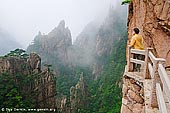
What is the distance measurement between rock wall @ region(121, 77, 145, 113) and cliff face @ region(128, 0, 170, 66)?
1894mm

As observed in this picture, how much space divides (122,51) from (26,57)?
30.1 m

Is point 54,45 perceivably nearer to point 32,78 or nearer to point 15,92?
point 32,78

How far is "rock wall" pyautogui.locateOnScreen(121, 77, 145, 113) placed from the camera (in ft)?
18.6

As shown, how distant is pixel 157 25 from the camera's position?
7.96 meters

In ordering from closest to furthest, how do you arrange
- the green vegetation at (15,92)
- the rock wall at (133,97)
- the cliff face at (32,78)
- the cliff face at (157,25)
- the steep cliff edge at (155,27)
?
the rock wall at (133,97), the steep cliff edge at (155,27), the cliff face at (157,25), the green vegetation at (15,92), the cliff face at (32,78)

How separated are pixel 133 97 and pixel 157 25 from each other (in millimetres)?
2910

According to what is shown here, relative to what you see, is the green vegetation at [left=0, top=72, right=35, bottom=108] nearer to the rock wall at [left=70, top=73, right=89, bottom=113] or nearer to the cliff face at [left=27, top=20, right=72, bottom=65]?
the rock wall at [left=70, top=73, right=89, bottom=113]

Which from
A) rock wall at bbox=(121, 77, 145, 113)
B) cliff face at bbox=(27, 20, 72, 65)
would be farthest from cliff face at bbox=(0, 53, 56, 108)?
cliff face at bbox=(27, 20, 72, 65)

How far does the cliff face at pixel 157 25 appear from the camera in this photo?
7656 millimetres

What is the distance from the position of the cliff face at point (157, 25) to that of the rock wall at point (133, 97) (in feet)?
6.21

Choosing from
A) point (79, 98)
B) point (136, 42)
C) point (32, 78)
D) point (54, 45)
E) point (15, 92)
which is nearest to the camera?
point (136, 42)

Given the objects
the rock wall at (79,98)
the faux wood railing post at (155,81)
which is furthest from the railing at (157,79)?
the rock wall at (79,98)

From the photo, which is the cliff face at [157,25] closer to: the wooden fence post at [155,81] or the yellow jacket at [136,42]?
the yellow jacket at [136,42]

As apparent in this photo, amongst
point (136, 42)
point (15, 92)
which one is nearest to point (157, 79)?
point (136, 42)
